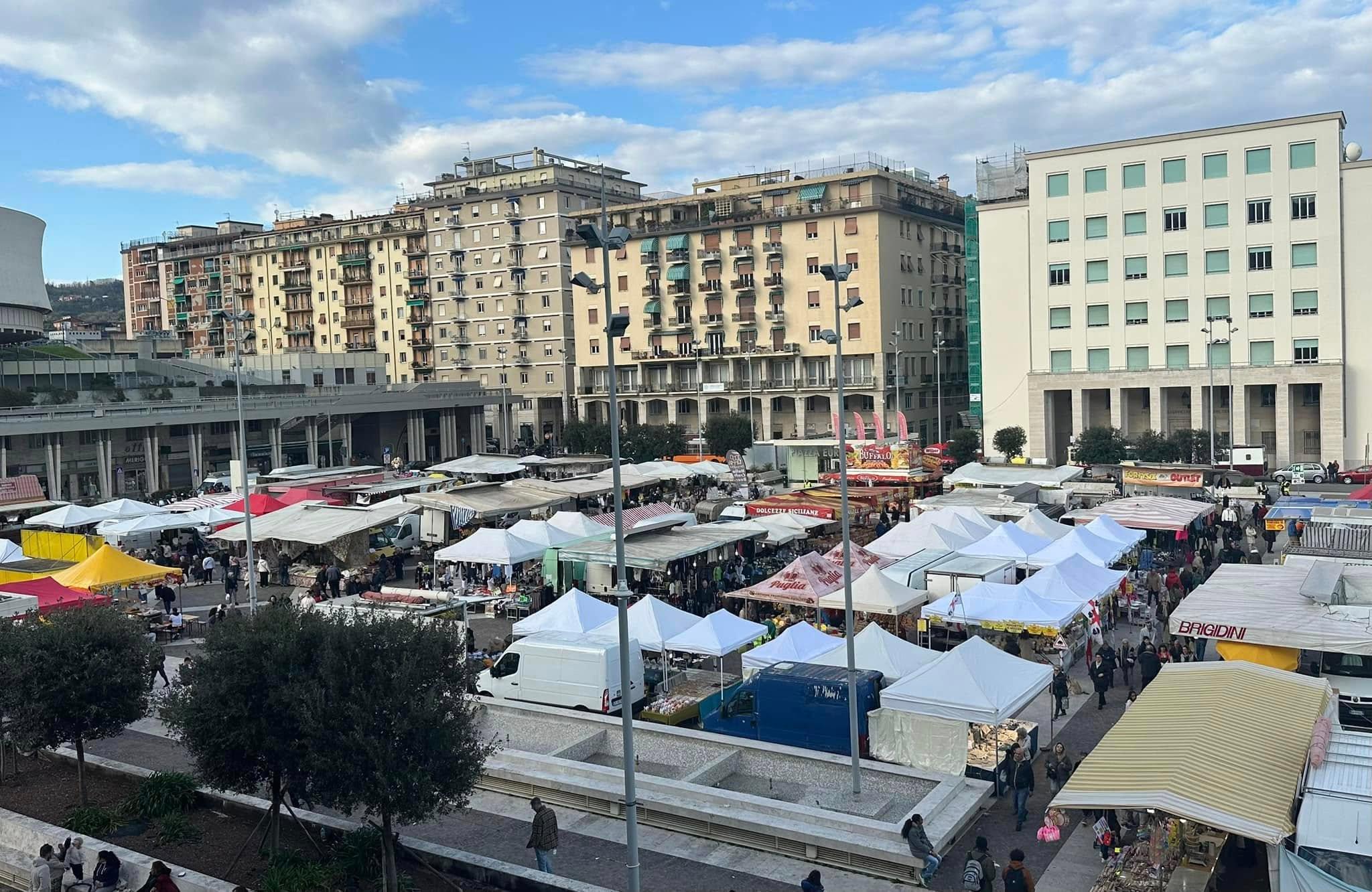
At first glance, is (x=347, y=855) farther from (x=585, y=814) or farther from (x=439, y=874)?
(x=585, y=814)

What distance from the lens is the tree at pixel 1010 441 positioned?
2323 inches

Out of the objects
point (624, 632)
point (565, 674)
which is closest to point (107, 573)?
point (565, 674)

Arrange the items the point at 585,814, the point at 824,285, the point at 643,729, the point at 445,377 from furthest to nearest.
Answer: the point at 445,377 < the point at 824,285 < the point at 643,729 < the point at 585,814

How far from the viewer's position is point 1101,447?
50.7 metres

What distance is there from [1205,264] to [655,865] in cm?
5316

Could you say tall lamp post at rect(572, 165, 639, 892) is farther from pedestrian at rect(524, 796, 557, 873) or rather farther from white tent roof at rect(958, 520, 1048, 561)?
white tent roof at rect(958, 520, 1048, 561)

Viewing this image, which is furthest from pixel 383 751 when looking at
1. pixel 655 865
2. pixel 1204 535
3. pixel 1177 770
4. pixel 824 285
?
Answer: pixel 824 285

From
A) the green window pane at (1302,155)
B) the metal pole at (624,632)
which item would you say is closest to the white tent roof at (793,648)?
the metal pole at (624,632)

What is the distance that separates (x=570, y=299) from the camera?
82062 mm

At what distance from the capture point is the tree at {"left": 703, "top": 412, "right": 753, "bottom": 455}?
64875 millimetres

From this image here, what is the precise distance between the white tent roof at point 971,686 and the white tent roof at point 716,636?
4.21 meters

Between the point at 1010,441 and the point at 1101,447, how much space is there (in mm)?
8540

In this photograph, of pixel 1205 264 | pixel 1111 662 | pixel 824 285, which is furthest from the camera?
pixel 824 285

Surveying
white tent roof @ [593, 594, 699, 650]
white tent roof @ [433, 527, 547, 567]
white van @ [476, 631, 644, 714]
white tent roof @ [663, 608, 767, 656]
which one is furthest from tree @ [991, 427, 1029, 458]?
white van @ [476, 631, 644, 714]
